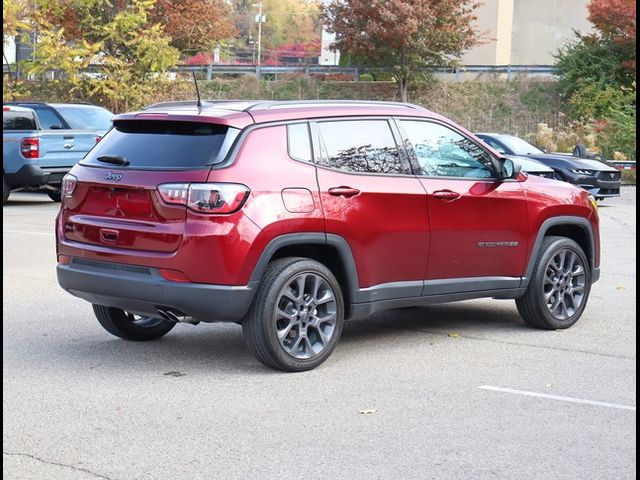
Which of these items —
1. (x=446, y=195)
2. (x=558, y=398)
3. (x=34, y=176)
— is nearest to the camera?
(x=558, y=398)

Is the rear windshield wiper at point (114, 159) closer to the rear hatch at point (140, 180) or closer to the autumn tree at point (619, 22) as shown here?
the rear hatch at point (140, 180)

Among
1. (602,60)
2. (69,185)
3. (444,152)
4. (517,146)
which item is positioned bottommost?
(517,146)

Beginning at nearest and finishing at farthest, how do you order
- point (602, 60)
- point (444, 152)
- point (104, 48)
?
point (444, 152), point (104, 48), point (602, 60)

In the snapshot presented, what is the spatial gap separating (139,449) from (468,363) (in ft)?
9.55

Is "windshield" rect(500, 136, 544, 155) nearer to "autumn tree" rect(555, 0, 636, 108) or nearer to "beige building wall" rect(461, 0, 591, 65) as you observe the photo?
"autumn tree" rect(555, 0, 636, 108)

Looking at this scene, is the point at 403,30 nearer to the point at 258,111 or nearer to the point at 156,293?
the point at 258,111

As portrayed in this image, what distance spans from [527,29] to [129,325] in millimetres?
45289

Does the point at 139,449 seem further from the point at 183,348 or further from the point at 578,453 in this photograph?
the point at 183,348

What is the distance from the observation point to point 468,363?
7.84m

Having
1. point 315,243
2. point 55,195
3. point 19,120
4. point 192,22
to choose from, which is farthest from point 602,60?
point 315,243

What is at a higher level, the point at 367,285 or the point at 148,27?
the point at 148,27

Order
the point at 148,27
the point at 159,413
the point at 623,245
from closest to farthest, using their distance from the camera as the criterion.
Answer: the point at 159,413, the point at 623,245, the point at 148,27

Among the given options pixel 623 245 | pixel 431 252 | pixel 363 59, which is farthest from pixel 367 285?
pixel 363 59

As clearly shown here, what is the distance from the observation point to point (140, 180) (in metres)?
7.32
